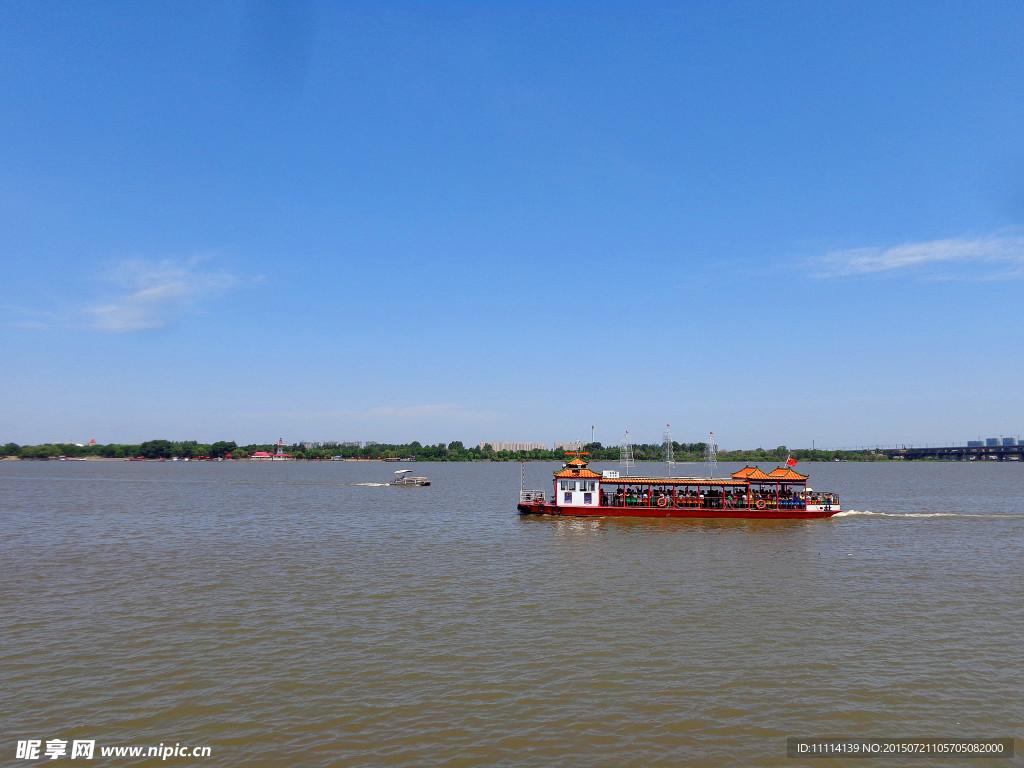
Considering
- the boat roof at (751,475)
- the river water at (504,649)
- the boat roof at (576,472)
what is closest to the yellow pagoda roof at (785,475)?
the boat roof at (751,475)

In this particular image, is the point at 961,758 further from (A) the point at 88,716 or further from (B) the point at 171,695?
(A) the point at 88,716

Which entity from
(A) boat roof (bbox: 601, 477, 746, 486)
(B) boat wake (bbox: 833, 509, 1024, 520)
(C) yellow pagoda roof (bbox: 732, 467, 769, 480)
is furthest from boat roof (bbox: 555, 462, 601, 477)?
(B) boat wake (bbox: 833, 509, 1024, 520)

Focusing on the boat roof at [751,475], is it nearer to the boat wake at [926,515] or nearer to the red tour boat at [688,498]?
the red tour boat at [688,498]

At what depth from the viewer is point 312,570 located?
32.8 meters

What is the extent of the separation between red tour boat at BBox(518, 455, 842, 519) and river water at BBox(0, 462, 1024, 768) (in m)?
16.7

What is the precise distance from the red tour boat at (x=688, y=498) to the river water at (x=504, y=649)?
54.9 feet

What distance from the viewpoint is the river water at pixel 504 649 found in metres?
14.4

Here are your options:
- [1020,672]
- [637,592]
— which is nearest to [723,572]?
[637,592]

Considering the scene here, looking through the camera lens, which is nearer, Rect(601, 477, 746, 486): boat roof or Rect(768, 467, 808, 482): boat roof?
Rect(768, 467, 808, 482): boat roof

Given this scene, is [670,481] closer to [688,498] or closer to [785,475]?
[688,498]

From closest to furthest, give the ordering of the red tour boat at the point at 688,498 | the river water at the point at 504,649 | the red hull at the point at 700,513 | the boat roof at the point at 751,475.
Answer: the river water at the point at 504,649
the red hull at the point at 700,513
the red tour boat at the point at 688,498
the boat roof at the point at 751,475

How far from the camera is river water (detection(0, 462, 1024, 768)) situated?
14383 millimetres

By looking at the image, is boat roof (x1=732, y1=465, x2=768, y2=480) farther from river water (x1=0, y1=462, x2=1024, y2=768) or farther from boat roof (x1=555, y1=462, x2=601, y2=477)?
river water (x1=0, y1=462, x2=1024, y2=768)

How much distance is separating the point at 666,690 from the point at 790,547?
29728mm
